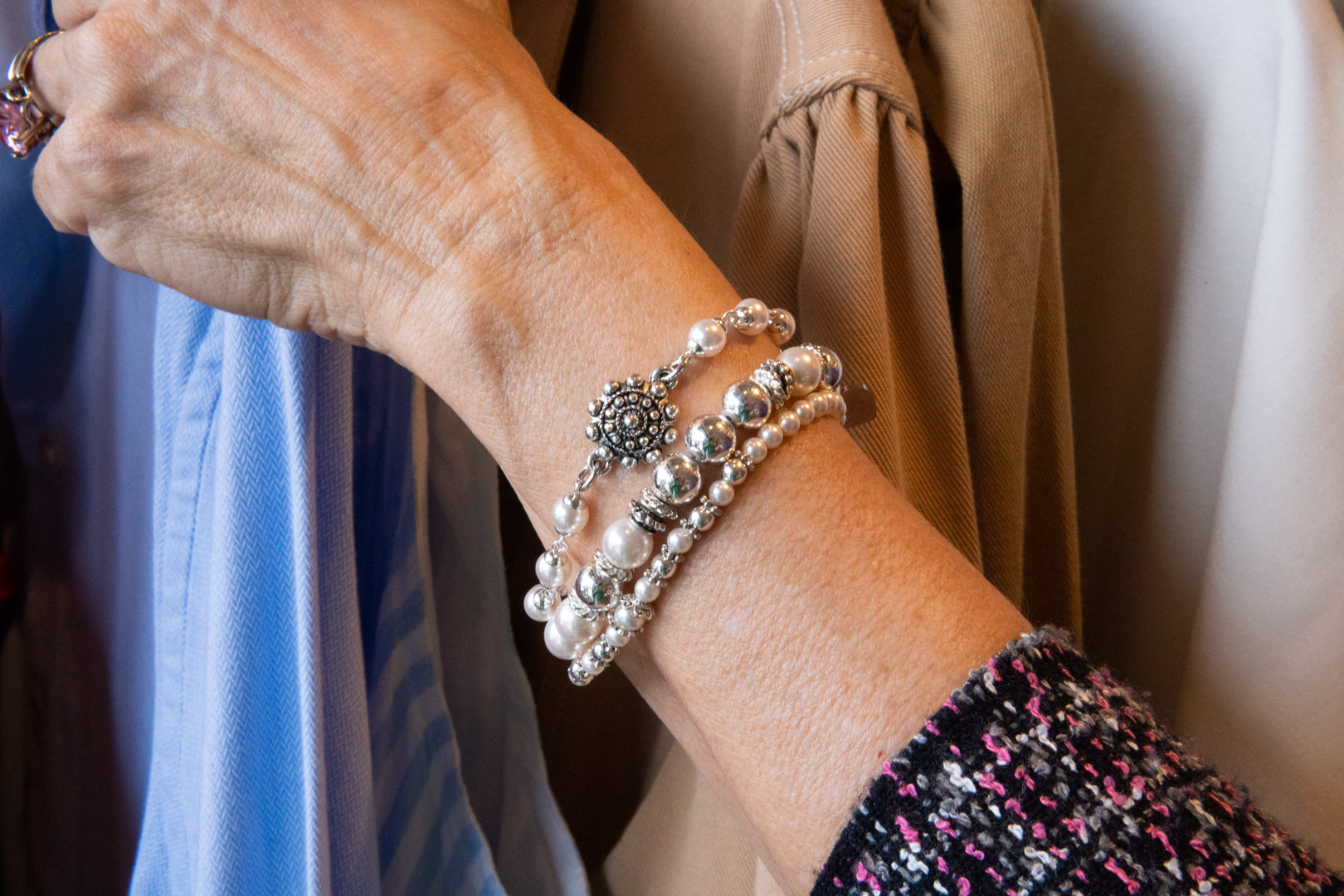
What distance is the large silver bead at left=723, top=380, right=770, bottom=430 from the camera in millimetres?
356

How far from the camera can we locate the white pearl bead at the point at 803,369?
14.6 inches

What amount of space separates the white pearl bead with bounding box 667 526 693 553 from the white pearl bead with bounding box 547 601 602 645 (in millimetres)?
56

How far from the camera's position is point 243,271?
0.42 meters

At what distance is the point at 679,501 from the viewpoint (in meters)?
0.35

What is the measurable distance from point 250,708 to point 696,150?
0.47 metres

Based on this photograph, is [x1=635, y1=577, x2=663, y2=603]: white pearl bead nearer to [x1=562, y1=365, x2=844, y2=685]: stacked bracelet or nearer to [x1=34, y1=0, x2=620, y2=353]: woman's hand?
[x1=562, y1=365, x2=844, y2=685]: stacked bracelet

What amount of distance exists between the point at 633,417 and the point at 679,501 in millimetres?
43

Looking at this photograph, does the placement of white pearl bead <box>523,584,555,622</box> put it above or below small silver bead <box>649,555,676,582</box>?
below

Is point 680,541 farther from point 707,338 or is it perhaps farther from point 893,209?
point 893,209

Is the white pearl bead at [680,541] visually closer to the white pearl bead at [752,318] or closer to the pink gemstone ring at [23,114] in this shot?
the white pearl bead at [752,318]

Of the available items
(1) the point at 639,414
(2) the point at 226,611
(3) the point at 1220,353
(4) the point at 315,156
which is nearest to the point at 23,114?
(4) the point at 315,156

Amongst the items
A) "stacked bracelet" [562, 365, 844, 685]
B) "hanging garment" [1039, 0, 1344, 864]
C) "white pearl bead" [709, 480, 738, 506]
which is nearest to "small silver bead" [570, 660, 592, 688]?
"stacked bracelet" [562, 365, 844, 685]

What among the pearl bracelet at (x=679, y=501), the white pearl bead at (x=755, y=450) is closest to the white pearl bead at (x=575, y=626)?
the pearl bracelet at (x=679, y=501)

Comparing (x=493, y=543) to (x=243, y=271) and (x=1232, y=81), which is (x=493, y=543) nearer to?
(x=243, y=271)
